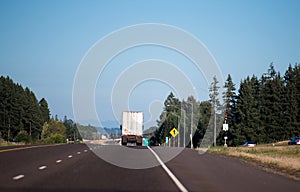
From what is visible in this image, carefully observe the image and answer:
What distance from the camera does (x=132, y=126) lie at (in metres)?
63.4

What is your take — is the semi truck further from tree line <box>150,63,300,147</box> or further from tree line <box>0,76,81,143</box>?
tree line <box>0,76,81,143</box>

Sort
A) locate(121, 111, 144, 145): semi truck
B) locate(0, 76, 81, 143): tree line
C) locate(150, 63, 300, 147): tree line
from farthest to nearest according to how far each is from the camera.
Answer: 1. locate(0, 76, 81, 143): tree line
2. locate(150, 63, 300, 147): tree line
3. locate(121, 111, 144, 145): semi truck

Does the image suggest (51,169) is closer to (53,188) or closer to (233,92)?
(53,188)

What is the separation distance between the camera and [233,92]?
135 meters

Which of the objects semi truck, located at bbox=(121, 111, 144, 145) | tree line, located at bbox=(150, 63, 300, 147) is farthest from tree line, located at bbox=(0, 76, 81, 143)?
semi truck, located at bbox=(121, 111, 144, 145)

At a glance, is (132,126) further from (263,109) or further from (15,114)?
(15,114)

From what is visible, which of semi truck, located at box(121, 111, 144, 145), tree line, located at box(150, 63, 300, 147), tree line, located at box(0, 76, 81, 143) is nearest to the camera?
semi truck, located at box(121, 111, 144, 145)

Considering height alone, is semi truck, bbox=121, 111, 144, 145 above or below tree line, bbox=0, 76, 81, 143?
below

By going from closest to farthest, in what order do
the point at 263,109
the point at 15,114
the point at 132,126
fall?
1. the point at 132,126
2. the point at 263,109
3. the point at 15,114

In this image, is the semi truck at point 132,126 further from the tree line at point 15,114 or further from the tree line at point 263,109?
the tree line at point 15,114

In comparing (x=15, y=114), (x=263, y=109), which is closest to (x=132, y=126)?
(x=263, y=109)

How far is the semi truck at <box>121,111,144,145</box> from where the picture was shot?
206 ft

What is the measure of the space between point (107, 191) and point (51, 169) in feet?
23.4

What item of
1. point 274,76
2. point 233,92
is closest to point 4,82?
point 233,92
